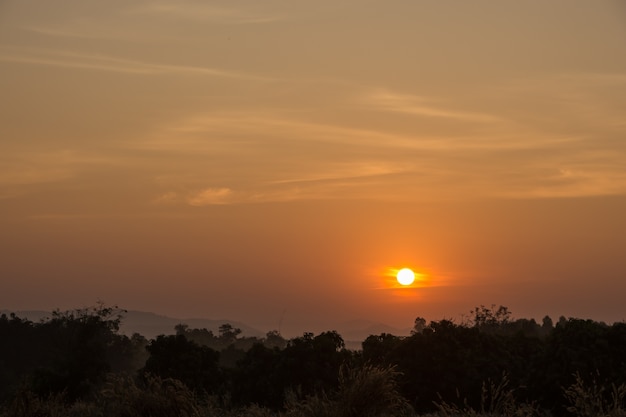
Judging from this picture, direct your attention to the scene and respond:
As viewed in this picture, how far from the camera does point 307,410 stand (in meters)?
22.8

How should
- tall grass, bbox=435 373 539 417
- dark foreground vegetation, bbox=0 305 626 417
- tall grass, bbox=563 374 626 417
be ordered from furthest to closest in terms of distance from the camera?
dark foreground vegetation, bbox=0 305 626 417 → tall grass, bbox=435 373 539 417 → tall grass, bbox=563 374 626 417

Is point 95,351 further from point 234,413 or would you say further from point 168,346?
point 234,413

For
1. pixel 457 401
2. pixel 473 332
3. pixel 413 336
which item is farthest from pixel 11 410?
pixel 473 332

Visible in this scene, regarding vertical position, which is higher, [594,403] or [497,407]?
[594,403]

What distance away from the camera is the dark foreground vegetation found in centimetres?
2530

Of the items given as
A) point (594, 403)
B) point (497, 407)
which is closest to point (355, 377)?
point (497, 407)

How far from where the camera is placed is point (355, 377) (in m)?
22.8

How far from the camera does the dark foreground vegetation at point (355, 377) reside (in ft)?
83.0

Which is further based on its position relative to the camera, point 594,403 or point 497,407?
point 497,407

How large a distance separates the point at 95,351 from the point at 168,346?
1746 centimetres

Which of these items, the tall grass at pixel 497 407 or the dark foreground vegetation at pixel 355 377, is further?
the dark foreground vegetation at pixel 355 377

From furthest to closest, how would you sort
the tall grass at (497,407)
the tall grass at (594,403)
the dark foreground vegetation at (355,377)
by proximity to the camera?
the dark foreground vegetation at (355,377)
the tall grass at (497,407)
the tall grass at (594,403)

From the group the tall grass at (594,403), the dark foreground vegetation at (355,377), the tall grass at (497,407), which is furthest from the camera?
the dark foreground vegetation at (355,377)

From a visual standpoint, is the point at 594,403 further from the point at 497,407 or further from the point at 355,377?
the point at 355,377
